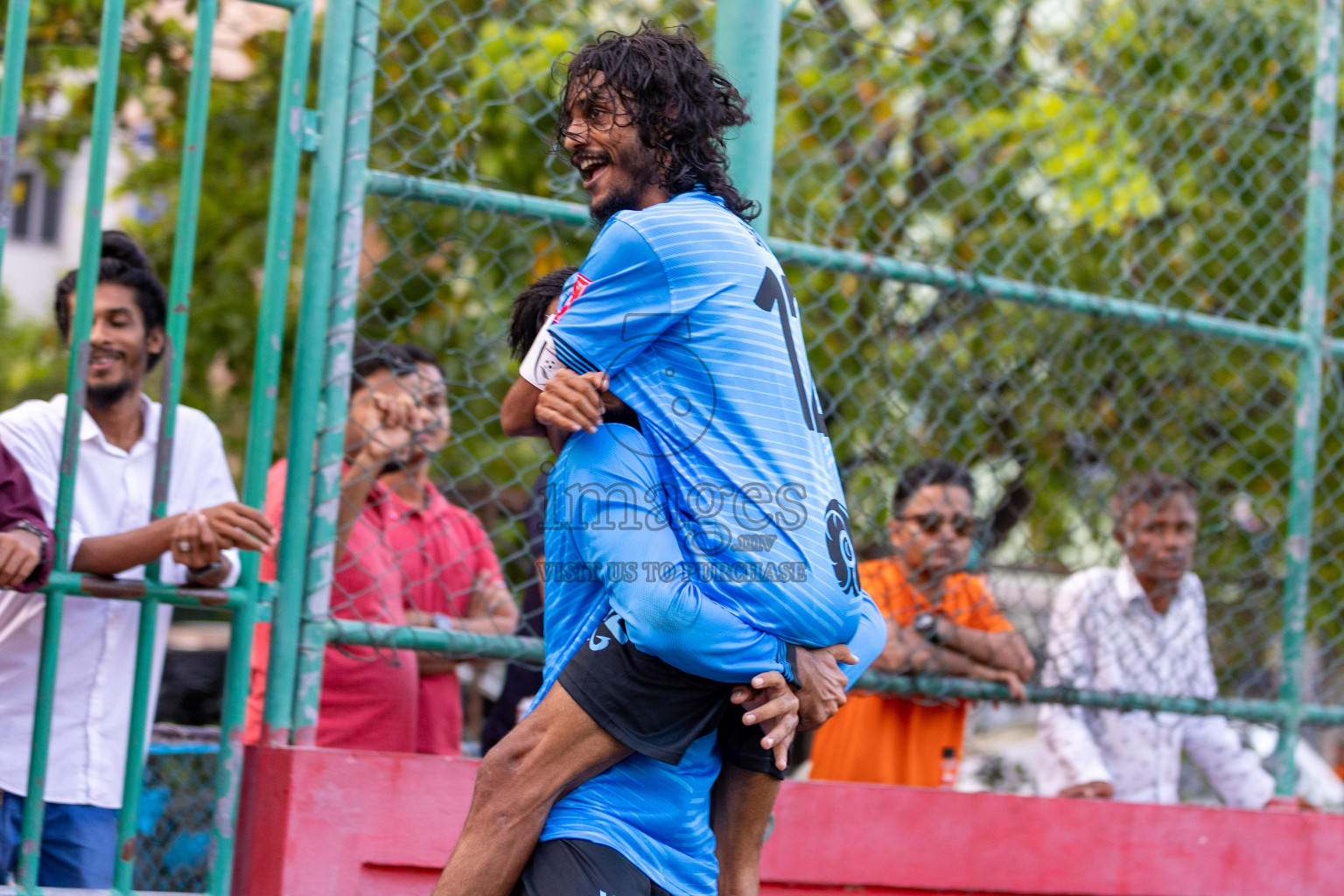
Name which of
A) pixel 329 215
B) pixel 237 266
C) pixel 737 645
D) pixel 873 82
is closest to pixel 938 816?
pixel 737 645

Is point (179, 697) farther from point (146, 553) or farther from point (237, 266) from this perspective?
point (146, 553)

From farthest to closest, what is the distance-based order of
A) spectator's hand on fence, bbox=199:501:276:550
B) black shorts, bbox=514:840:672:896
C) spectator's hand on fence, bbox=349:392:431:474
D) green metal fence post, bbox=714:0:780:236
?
spectator's hand on fence, bbox=349:392:431:474
green metal fence post, bbox=714:0:780:236
spectator's hand on fence, bbox=199:501:276:550
black shorts, bbox=514:840:672:896

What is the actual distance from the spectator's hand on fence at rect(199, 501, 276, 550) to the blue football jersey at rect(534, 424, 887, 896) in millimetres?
744

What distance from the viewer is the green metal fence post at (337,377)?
2832 millimetres

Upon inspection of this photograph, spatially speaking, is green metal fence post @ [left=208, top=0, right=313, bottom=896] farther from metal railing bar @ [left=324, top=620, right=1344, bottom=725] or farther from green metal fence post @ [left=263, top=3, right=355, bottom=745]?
metal railing bar @ [left=324, top=620, right=1344, bottom=725]

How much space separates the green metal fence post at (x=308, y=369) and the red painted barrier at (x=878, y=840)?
0.18 meters

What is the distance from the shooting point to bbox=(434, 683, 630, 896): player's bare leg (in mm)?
2027

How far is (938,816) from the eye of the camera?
3326 mm

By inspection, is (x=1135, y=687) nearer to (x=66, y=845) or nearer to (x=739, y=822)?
(x=739, y=822)

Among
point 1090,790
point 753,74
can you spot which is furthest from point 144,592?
point 1090,790

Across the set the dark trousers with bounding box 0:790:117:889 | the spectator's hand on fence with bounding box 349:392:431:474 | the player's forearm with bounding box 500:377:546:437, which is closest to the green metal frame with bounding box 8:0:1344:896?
the spectator's hand on fence with bounding box 349:392:431:474

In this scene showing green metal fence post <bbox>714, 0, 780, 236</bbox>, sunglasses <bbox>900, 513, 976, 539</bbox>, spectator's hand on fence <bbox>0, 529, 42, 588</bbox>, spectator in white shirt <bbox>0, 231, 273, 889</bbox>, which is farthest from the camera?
sunglasses <bbox>900, 513, 976, 539</bbox>

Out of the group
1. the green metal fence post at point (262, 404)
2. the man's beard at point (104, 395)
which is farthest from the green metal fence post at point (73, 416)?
the man's beard at point (104, 395)

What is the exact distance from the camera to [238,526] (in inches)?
103
